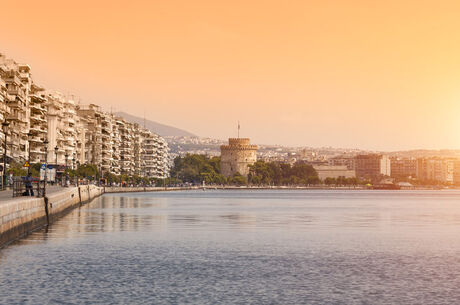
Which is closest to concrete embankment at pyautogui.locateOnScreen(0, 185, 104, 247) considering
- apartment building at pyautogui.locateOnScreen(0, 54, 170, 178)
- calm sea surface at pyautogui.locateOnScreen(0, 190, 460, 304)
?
calm sea surface at pyautogui.locateOnScreen(0, 190, 460, 304)

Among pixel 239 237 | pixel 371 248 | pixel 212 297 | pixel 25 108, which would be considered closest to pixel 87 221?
pixel 239 237

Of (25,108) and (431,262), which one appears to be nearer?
(431,262)

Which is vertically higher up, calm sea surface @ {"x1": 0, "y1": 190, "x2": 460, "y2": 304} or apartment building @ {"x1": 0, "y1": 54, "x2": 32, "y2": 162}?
apartment building @ {"x1": 0, "y1": 54, "x2": 32, "y2": 162}

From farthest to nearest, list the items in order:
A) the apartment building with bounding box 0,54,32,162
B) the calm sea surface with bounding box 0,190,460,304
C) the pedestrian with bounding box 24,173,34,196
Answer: the apartment building with bounding box 0,54,32,162
the pedestrian with bounding box 24,173,34,196
the calm sea surface with bounding box 0,190,460,304

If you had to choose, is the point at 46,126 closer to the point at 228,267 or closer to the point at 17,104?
the point at 17,104

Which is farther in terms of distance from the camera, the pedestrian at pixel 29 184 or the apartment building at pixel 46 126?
the apartment building at pixel 46 126

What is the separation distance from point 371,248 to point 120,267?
12.5 metres

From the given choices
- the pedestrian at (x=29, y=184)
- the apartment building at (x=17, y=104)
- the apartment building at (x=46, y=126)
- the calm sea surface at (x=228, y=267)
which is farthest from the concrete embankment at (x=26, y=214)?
the apartment building at (x=17, y=104)

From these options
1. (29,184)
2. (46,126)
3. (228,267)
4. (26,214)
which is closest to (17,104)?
(46,126)

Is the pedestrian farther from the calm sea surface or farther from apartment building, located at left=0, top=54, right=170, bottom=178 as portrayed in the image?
apartment building, located at left=0, top=54, right=170, bottom=178

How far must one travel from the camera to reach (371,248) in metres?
35.1

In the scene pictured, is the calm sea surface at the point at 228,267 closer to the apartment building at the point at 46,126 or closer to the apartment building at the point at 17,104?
the apartment building at the point at 46,126

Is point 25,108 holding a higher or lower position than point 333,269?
higher

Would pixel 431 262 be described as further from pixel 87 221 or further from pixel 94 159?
pixel 94 159
